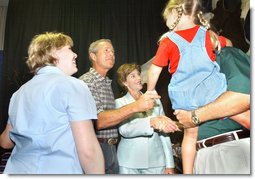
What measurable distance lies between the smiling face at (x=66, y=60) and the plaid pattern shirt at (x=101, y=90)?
0.08m

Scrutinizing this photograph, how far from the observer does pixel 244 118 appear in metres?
1.58

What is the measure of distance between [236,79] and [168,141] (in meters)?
0.47

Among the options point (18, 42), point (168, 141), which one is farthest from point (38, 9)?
point (168, 141)

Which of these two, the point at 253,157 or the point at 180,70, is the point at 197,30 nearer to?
the point at 180,70

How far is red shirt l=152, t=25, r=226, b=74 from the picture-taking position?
1.63m

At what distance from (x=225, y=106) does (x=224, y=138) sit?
0.52 feet

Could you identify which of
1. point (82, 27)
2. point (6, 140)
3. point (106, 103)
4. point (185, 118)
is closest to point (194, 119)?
point (185, 118)

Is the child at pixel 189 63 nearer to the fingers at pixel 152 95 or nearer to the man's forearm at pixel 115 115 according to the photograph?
the fingers at pixel 152 95

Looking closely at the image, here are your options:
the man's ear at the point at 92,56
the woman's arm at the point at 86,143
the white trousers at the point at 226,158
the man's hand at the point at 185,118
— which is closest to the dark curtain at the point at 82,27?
the man's ear at the point at 92,56

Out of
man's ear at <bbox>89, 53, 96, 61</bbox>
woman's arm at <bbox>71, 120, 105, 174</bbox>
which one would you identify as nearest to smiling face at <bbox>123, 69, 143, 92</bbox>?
man's ear at <bbox>89, 53, 96, 61</bbox>

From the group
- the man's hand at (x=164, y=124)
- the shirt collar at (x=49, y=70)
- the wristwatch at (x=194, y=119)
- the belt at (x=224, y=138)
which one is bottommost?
the belt at (x=224, y=138)

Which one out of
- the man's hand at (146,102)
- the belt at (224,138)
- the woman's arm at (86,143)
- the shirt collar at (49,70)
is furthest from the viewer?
the man's hand at (146,102)

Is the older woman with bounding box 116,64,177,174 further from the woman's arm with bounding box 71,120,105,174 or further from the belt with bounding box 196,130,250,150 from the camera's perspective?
the woman's arm with bounding box 71,120,105,174

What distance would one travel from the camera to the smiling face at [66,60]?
5.09ft
